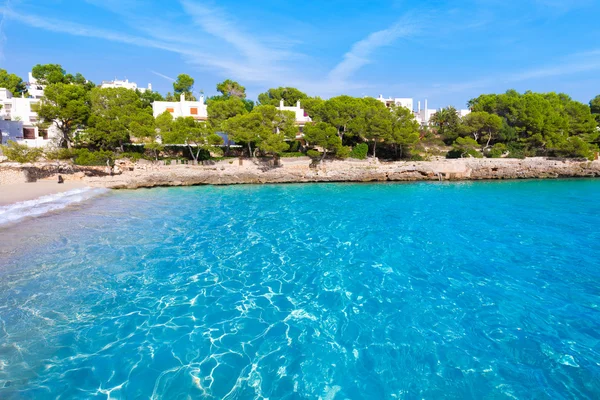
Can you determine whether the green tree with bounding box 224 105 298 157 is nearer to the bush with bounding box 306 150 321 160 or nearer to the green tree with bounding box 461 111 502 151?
the bush with bounding box 306 150 321 160

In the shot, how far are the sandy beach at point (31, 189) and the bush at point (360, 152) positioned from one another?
2782cm

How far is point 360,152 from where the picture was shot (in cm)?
3984

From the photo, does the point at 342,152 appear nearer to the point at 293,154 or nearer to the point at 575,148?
the point at 293,154

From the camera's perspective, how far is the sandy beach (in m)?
21.7

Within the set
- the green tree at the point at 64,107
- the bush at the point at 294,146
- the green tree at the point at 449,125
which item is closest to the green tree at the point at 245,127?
the bush at the point at 294,146

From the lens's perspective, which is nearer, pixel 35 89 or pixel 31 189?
pixel 31 189

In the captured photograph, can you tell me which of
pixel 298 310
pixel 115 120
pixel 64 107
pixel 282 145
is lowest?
pixel 298 310

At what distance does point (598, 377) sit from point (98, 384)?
376 inches

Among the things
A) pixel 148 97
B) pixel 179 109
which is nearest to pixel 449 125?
pixel 179 109

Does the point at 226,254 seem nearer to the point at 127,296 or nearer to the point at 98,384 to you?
the point at 127,296

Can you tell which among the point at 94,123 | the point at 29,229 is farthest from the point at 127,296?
the point at 94,123

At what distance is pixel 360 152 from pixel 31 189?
31.6 metres

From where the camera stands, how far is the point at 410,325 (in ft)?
26.6

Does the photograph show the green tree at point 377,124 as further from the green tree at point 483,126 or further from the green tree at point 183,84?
the green tree at point 183,84
